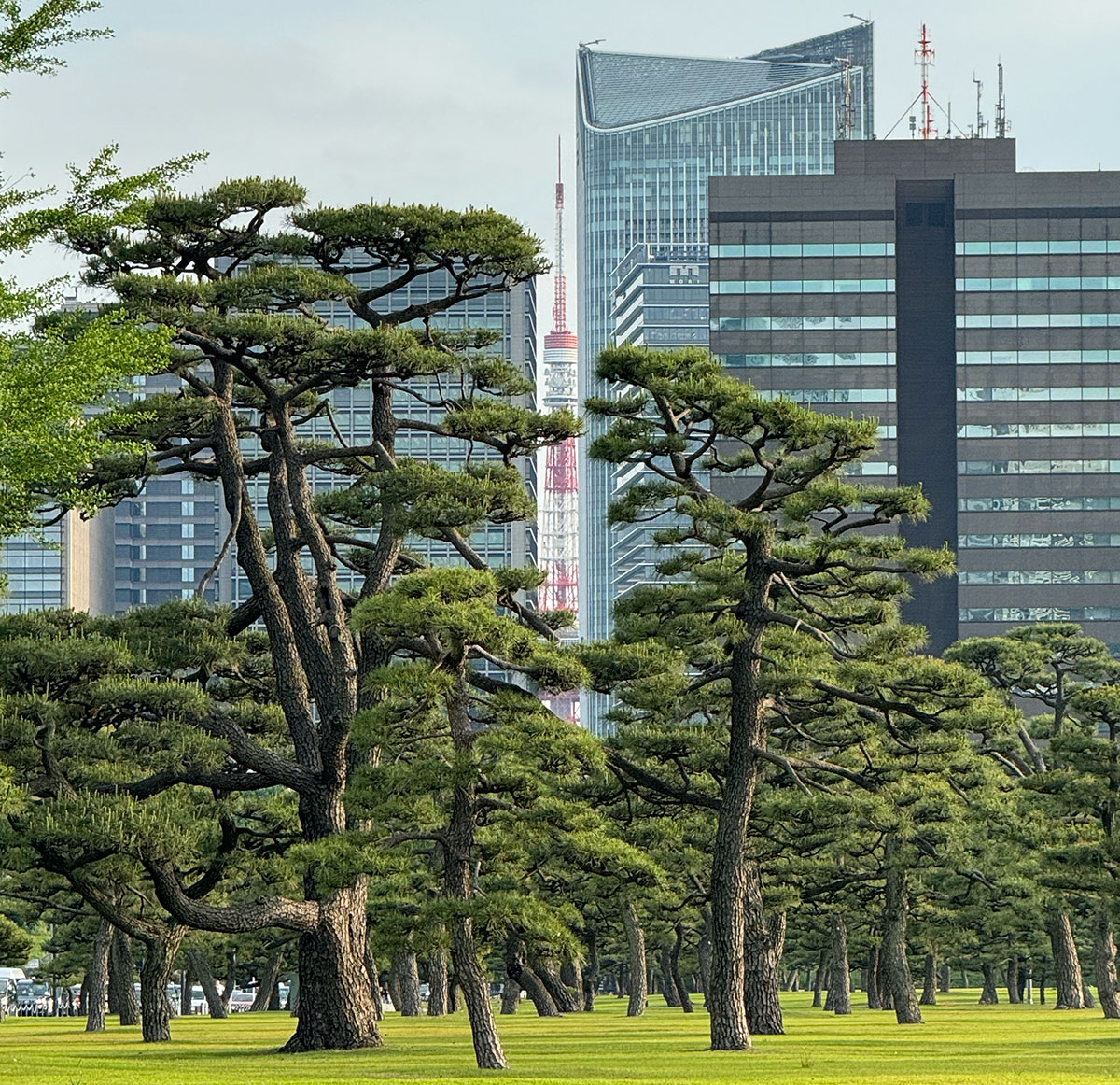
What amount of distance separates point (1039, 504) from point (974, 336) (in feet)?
48.1

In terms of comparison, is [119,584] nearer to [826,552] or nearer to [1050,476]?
[1050,476]

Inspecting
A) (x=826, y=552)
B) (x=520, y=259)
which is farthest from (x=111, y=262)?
(x=826, y=552)

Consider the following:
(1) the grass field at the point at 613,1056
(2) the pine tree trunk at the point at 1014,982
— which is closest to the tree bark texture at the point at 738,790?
(1) the grass field at the point at 613,1056

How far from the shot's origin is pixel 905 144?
158 meters

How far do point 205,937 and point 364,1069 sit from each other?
3370cm

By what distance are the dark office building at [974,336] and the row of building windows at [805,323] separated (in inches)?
4.2

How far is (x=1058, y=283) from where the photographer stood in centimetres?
15675

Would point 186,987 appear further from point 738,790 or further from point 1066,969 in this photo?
point 738,790

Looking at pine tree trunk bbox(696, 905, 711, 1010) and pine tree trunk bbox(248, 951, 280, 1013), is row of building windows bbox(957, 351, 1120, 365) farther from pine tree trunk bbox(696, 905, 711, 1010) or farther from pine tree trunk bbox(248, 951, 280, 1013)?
pine tree trunk bbox(696, 905, 711, 1010)

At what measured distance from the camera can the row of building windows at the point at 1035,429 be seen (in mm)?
155125

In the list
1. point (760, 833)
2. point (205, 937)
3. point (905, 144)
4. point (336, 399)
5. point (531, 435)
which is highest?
point (905, 144)

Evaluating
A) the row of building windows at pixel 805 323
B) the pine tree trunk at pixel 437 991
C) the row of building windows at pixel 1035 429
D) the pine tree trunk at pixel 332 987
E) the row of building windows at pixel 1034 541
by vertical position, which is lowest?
the pine tree trunk at pixel 437 991

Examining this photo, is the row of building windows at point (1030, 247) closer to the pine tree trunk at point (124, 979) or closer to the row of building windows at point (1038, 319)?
the row of building windows at point (1038, 319)

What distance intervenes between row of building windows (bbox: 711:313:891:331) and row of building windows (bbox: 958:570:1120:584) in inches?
850
